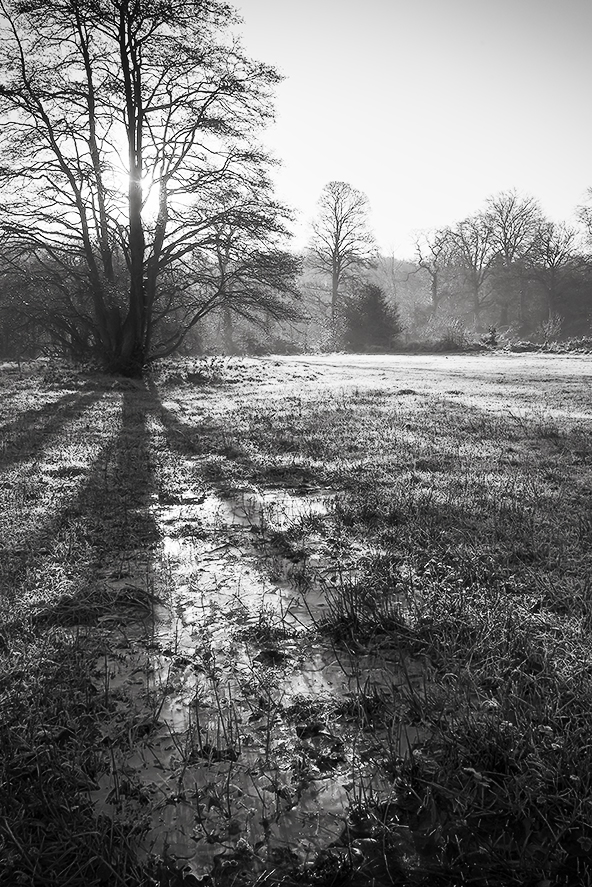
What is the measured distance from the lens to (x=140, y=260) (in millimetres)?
14633

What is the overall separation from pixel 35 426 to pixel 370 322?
36.6 meters

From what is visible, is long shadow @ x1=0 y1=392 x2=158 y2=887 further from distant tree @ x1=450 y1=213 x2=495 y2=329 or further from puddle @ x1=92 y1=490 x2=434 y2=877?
distant tree @ x1=450 y1=213 x2=495 y2=329

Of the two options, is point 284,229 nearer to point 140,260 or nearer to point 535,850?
point 140,260

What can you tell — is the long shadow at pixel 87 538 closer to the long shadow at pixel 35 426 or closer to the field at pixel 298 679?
the field at pixel 298 679

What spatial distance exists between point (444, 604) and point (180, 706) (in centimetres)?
134

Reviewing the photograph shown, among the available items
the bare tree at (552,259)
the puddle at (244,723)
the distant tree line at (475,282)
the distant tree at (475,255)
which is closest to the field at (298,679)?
the puddle at (244,723)

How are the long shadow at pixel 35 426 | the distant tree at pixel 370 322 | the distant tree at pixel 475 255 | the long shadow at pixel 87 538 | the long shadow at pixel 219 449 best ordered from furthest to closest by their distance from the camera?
1. the distant tree at pixel 475 255
2. the distant tree at pixel 370 322
3. the long shadow at pixel 35 426
4. the long shadow at pixel 219 449
5. the long shadow at pixel 87 538

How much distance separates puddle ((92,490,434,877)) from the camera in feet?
5.48

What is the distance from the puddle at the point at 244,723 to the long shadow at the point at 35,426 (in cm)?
394

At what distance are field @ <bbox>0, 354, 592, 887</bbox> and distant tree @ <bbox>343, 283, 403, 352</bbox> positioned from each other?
37924 millimetres

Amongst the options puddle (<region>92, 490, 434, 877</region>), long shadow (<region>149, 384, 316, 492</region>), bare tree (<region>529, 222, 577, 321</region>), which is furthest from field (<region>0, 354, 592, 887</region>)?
bare tree (<region>529, 222, 577, 321</region>)

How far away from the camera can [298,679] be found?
2.36 metres

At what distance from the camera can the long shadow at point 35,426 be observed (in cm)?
656

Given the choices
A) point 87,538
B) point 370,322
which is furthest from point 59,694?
point 370,322
